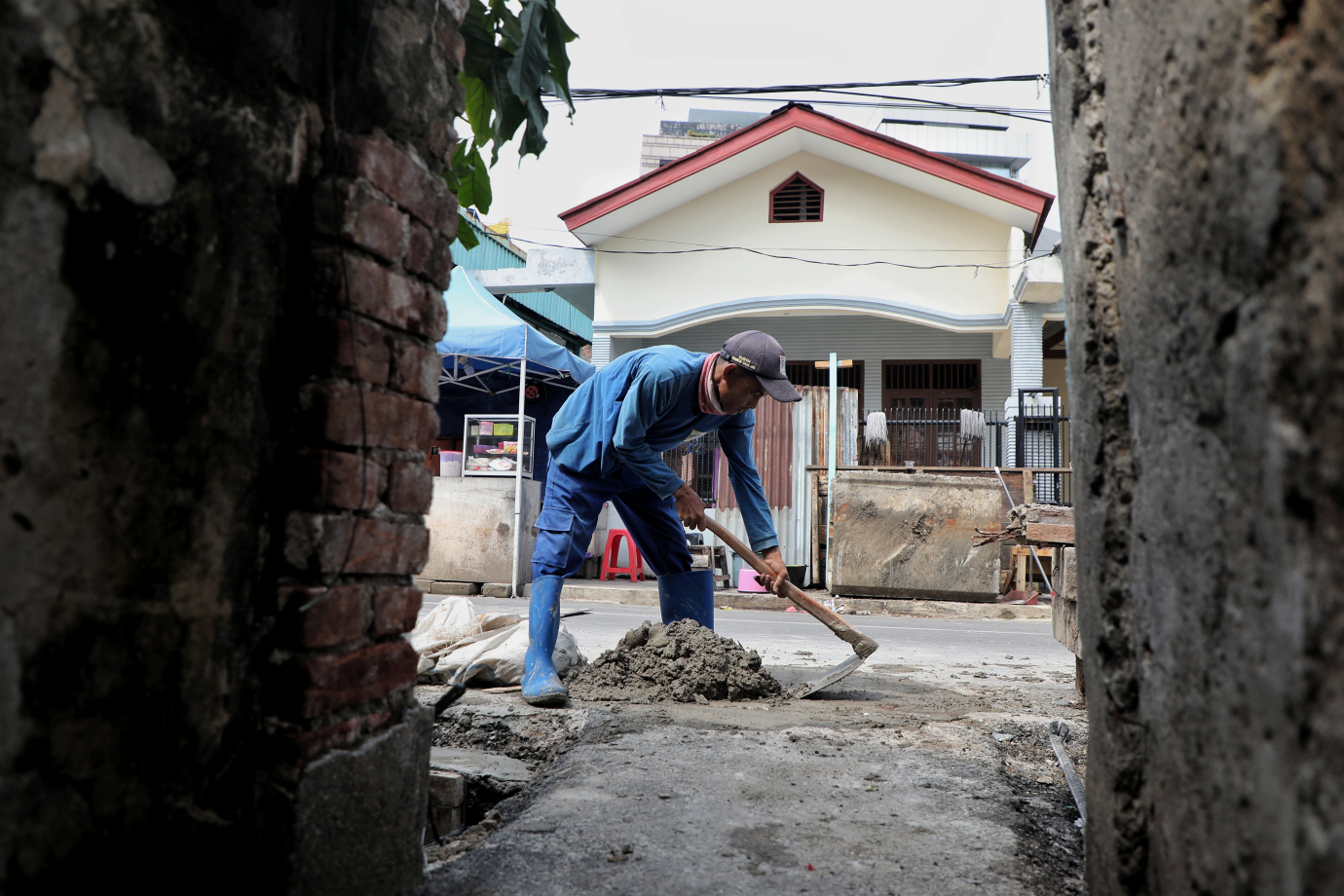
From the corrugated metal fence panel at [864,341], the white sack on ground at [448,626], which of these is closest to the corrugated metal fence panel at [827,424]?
the corrugated metal fence panel at [864,341]

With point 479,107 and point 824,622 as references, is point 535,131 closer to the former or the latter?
point 479,107

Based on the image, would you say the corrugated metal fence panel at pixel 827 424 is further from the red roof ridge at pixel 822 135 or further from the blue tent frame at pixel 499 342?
the red roof ridge at pixel 822 135

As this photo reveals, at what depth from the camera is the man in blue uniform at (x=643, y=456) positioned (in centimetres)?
377

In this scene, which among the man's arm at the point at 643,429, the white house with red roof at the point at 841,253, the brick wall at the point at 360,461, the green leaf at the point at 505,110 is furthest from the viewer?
the white house with red roof at the point at 841,253

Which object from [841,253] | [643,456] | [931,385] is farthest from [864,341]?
[643,456]

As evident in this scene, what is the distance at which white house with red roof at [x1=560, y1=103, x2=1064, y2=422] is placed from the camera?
12086 mm

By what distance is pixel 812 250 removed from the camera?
12844 mm

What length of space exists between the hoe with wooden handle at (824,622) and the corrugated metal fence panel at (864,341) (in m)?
9.57

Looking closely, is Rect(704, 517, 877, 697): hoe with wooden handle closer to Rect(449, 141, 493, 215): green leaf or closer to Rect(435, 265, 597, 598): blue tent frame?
Rect(449, 141, 493, 215): green leaf

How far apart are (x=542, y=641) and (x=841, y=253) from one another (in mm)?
10229

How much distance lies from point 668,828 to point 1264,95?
1.84 m

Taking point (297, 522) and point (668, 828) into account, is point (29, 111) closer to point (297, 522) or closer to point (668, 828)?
point (297, 522)

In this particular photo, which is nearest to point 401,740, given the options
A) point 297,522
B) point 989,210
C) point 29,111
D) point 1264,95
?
point 297,522

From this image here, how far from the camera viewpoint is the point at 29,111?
3.54ft
